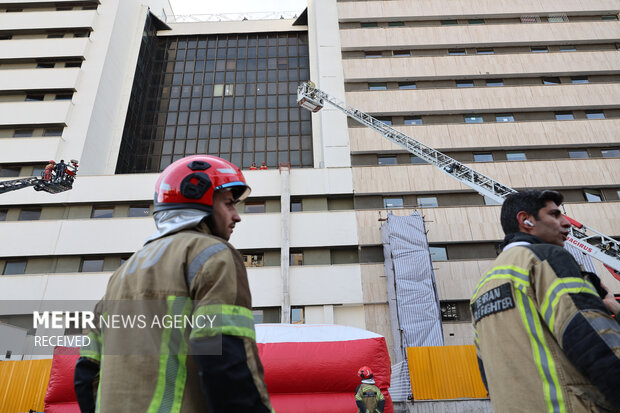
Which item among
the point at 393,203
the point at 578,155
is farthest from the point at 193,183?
the point at 578,155

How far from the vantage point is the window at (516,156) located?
26.9 m

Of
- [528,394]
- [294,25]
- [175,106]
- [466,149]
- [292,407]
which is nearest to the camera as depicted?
[528,394]

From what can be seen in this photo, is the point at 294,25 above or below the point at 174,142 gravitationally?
above

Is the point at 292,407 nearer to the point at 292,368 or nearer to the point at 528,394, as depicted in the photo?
the point at 292,368

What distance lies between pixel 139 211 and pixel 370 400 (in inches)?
877

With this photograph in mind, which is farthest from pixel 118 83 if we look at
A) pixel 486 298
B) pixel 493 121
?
pixel 486 298

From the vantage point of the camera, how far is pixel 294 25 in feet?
121

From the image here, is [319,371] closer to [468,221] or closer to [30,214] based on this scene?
[468,221]

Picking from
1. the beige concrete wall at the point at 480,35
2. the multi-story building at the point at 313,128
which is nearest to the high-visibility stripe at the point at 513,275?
the multi-story building at the point at 313,128

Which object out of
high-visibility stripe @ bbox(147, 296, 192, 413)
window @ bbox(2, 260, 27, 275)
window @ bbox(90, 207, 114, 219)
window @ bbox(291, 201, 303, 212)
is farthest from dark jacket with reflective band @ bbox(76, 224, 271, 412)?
window @ bbox(2, 260, 27, 275)

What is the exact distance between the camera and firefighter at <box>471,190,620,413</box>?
72.1 inches

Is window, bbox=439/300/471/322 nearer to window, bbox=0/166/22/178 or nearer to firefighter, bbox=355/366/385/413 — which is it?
firefighter, bbox=355/366/385/413

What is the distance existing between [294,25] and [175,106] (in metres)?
14.3

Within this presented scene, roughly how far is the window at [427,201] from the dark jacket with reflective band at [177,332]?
24795mm
